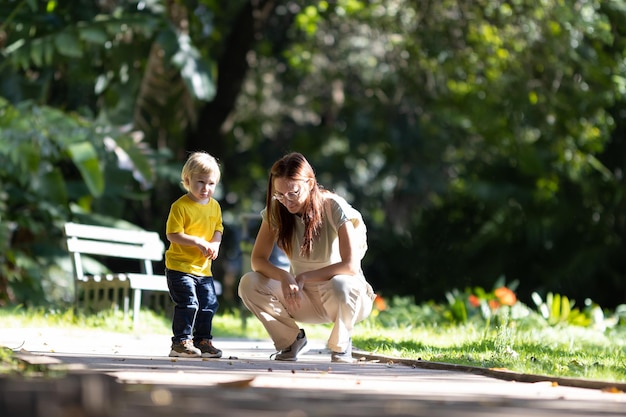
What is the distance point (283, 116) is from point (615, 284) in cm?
1123

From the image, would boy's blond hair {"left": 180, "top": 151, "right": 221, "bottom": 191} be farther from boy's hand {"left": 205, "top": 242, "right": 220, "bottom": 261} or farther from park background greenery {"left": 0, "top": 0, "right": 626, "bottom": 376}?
park background greenery {"left": 0, "top": 0, "right": 626, "bottom": 376}

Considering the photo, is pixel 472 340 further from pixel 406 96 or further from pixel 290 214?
pixel 406 96

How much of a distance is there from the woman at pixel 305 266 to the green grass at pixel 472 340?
0.74 m

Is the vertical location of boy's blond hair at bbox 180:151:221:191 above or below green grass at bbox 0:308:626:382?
above

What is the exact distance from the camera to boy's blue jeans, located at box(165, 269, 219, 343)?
7535 mm

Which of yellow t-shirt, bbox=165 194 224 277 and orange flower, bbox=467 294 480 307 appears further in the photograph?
orange flower, bbox=467 294 480 307

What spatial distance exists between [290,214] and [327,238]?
0.30m

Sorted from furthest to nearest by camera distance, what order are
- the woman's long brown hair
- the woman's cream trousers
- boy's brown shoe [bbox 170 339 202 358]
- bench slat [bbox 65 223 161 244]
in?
bench slat [bbox 65 223 161 244], boy's brown shoe [bbox 170 339 202 358], the woman's cream trousers, the woman's long brown hair

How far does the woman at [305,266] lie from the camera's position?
7.24 m

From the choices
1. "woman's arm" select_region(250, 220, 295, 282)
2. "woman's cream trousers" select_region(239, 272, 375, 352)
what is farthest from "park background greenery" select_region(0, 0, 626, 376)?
"woman's arm" select_region(250, 220, 295, 282)

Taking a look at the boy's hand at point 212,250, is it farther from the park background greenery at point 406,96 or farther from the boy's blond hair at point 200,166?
the park background greenery at point 406,96

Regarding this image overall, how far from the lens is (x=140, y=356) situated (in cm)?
744

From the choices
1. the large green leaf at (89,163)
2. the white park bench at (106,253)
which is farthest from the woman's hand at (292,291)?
the large green leaf at (89,163)

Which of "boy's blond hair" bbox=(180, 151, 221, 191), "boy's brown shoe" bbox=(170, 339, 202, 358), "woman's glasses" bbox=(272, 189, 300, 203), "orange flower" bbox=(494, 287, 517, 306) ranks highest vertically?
"boy's blond hair" bbox=(180, 151, 221, 191)
